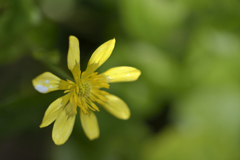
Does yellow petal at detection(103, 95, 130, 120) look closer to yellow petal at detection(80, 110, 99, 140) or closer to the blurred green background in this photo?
yellow petal at detection(80, 110, 99, 140)

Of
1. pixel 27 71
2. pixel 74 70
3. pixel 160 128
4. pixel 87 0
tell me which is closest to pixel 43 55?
pixel 74 70

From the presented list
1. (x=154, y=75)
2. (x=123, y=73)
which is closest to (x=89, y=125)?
(x=123, y=73)

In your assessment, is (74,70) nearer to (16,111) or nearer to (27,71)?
(16,111)

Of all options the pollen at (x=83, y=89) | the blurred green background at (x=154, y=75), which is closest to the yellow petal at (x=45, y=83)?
the pollen at (x=83, y=89)

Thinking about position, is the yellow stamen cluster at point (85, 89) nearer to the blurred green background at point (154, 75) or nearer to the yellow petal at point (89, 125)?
the yellow petal at point (89, 125)

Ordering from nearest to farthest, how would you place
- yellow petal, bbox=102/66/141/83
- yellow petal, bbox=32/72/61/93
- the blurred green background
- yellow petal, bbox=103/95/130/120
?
yellow petal, bbox=32/72/61/93 < yellow petal, bbox=102/66/141/83 < yellow petal, bbox=103/95/130/120 < the blurred green background

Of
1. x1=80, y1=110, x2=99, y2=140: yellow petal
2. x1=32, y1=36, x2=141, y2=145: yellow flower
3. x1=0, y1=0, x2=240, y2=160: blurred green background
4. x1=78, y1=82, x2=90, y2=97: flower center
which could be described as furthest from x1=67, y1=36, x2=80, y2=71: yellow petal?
x1=0, y1=0, x2=240, y2=160: blurred green background
